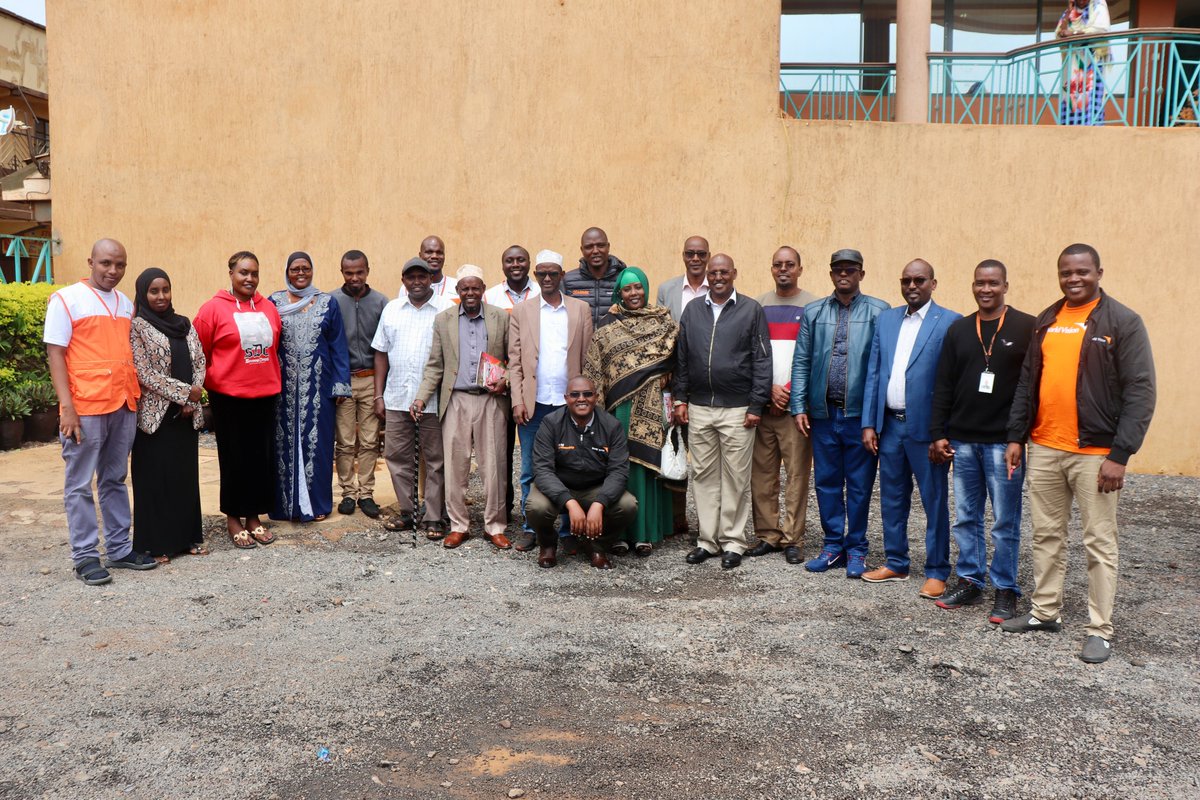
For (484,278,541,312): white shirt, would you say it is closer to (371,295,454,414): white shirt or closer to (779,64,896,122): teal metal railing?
(371,295,454,414): white shirt

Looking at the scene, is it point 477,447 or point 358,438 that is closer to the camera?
point 477,447

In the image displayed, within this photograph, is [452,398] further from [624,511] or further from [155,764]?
[155,764]

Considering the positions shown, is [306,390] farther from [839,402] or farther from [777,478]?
[839,402]

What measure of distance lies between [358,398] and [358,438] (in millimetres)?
317

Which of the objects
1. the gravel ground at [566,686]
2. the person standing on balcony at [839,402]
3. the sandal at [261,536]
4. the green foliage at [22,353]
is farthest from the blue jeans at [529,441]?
the green foliage at [22,353]

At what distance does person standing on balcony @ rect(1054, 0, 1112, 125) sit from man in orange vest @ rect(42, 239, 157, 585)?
8777mm

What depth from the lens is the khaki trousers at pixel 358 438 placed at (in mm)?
7059

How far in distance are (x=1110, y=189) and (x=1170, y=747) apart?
6783mm

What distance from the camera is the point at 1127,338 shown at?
4.39 meters

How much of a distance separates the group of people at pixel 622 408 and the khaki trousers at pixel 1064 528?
14mm

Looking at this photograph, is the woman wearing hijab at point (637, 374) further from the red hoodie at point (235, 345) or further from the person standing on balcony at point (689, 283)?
the red hoodie at point (235, 345)

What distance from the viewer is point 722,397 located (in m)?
5.97

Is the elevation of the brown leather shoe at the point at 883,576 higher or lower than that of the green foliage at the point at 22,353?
lower

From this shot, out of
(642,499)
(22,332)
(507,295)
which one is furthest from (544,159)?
(22,332)
